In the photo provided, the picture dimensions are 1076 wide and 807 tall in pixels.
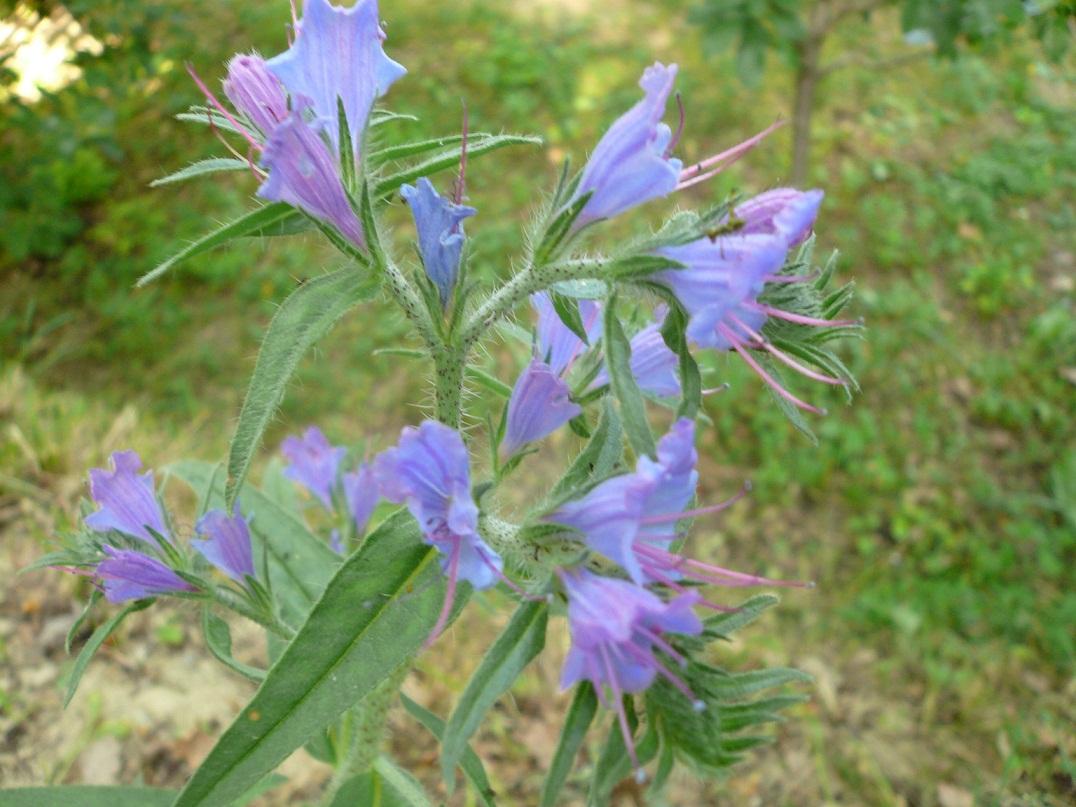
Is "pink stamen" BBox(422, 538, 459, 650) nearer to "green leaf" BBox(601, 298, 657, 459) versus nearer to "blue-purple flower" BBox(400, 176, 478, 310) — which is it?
"green leaf" BBox(601, 298, 657, 459)

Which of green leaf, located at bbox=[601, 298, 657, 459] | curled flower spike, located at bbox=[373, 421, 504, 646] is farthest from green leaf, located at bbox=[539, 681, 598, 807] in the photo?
green leaf, located at bbox=[601, 298, 657, 459]

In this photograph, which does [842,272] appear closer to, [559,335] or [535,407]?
[559,335]

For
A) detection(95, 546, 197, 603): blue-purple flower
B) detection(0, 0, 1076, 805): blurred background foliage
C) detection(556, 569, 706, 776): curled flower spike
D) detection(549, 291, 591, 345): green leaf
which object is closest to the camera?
detection(556, 569, 706, 776): curled flower spike

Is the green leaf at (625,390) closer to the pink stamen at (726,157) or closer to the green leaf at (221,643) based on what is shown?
the pink stamen at (726,157)

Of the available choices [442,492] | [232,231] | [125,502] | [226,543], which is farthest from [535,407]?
[125,502]

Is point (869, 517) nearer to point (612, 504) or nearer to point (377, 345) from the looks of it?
point (377, 345)

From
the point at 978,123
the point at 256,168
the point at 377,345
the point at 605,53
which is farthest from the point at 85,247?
the point at 978,123
